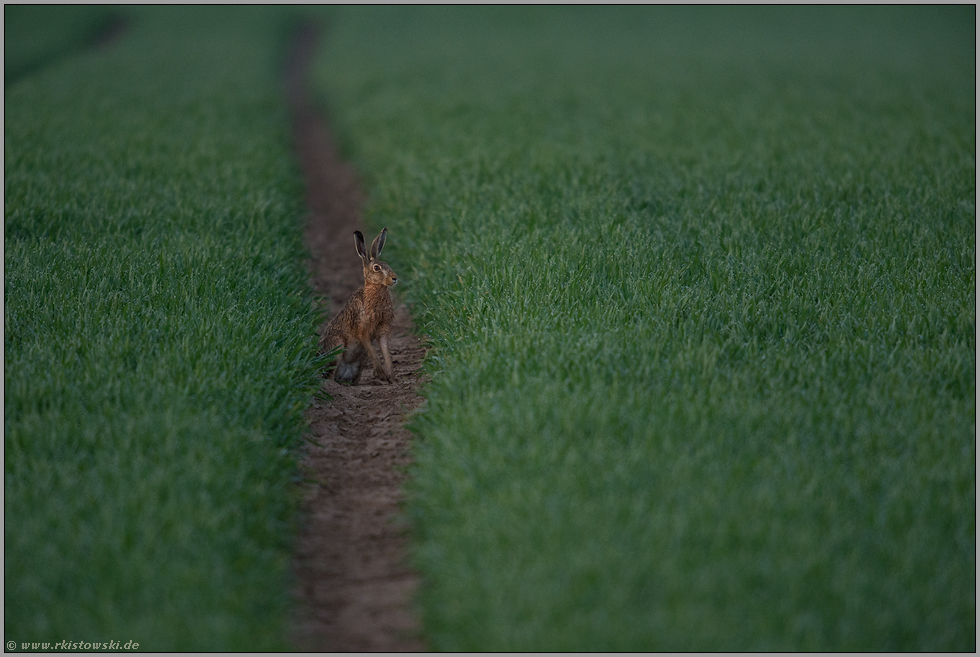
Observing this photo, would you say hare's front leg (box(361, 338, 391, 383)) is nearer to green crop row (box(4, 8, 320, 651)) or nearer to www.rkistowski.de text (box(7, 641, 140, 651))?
green crop row (box(4, 8, 320, 651))

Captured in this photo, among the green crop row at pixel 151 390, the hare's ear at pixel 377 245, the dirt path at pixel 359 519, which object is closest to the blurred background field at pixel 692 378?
the dirt path at pixel 359 519

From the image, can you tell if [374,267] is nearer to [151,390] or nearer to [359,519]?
[151,390]

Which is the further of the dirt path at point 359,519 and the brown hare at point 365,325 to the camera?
the brown hare at point 365,325

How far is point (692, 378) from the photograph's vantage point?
5.21 m

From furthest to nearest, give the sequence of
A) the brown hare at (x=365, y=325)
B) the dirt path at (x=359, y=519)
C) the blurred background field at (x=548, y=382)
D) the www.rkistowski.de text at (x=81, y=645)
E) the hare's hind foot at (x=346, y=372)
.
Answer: the hare's hind foot at (x=346, y=372)
the brown hare at (x=365, y=325)
the dirt path at (x=359, y=519)
the blurred background field at (x=548, y=382)
the www.rkistowski.de text at (x=81, y=645)

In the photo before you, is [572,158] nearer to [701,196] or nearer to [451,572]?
[701,196]

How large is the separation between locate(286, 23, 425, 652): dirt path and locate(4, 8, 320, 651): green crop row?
159mm

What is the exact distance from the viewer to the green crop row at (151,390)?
3607 millimetres

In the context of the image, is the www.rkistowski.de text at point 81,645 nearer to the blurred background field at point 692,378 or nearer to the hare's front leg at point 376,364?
the blurred background field at point 692,378

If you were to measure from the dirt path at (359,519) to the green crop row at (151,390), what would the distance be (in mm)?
159

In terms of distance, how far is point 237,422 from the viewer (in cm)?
492

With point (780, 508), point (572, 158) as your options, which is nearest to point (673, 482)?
point (780, 508)

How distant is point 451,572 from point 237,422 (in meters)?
1.79

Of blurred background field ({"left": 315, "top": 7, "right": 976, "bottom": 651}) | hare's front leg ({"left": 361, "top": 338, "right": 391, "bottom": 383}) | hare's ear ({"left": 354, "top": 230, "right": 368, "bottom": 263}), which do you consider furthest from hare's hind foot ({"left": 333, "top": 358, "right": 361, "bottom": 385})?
hare's ear ({"left": 354, "top": 230, "right": 368, "bottom": 263})
